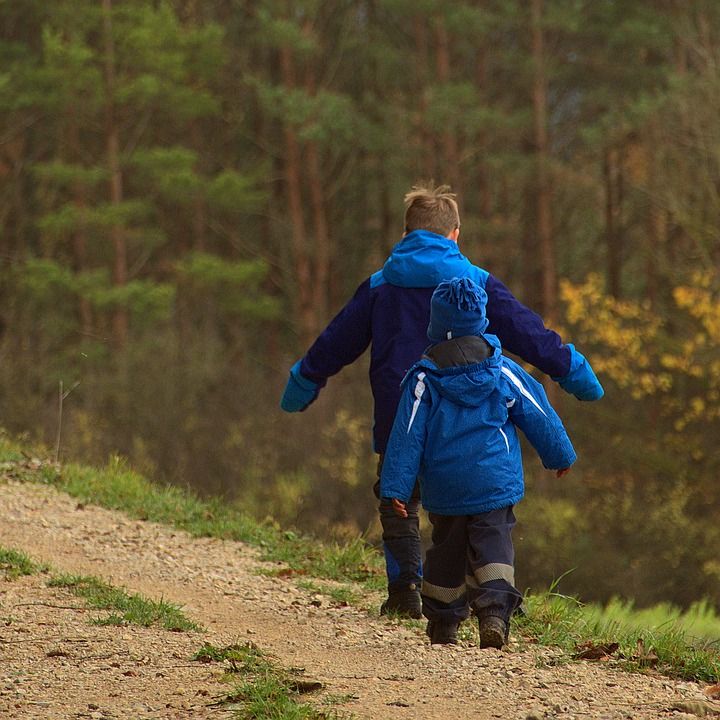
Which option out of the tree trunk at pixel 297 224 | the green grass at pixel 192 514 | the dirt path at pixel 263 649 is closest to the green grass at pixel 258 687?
the dirt path at pixel 263 649

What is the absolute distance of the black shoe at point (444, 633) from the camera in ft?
19.2

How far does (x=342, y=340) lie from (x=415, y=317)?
45 centimetres

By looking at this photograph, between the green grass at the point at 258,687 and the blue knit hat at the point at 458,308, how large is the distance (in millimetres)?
1588

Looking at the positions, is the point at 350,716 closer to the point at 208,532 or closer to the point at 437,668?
the point at 437,668

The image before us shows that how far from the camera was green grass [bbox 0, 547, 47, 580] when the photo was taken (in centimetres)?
726

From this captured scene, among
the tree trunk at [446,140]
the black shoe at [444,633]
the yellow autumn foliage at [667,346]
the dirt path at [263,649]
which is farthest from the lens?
the tree trunk at [446,140]

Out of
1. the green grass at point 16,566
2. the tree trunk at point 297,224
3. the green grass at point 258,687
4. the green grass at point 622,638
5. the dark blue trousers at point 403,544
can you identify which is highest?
the tree trunk at point 297,224

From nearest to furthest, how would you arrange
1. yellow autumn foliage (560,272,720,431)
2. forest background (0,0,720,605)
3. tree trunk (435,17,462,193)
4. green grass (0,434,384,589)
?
green grass (0,434,384,589)
yellow autumn foliage (560,272,720,431)
forest background (0,0,720,605)
tree trunk (435,17,462,193)

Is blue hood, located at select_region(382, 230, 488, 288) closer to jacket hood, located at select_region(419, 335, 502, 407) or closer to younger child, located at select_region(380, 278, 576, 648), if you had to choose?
younger child, located at select_region(380, 278, 576, 648)

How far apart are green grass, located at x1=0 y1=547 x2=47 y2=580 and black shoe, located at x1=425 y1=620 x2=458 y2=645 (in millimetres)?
2515

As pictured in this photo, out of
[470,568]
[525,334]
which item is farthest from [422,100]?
[470,568]

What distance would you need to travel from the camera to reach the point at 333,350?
6.68m

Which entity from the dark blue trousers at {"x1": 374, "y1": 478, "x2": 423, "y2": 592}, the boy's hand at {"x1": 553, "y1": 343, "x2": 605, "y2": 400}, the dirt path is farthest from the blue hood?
the dirt path

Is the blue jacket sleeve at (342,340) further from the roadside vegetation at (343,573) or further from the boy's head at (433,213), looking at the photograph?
the roadside vegetation at (343,573)
